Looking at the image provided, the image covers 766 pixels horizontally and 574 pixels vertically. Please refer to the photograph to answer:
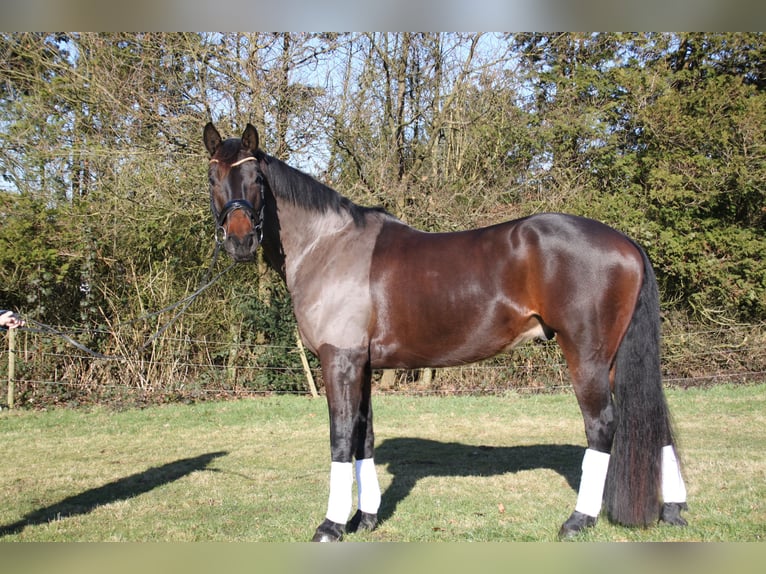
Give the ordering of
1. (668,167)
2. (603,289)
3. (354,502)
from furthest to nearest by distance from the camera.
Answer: (668,167)
(354,502)
(603,289)

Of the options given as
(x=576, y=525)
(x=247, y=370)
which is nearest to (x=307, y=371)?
(x=247, y=370)

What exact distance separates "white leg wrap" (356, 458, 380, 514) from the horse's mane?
62.0 inches

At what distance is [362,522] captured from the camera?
374 centimetres

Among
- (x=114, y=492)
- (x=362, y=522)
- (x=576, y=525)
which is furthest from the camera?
(x=114, y=492)

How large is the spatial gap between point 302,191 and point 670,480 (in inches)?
116

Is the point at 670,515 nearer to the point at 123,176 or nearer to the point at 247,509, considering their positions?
the point at 247,509

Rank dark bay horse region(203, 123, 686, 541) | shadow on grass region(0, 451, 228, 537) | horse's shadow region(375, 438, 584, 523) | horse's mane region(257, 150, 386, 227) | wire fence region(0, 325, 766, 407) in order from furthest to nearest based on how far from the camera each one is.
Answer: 1. wire fence region(0, 325, 766, 407)
2. horse's shadow region(375, 438, 584, 523)
3. shadow on grass region(0, 451, 228, 537)
4. horse's mane region(257, 150, 386, 227)
5. dark bay horse region(203, 123, 686, 541)

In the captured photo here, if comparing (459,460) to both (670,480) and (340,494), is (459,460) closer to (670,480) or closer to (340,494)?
(670,480)

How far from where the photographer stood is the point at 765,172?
10.8 metres

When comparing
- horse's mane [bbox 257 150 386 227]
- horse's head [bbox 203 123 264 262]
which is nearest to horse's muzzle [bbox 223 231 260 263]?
horse's head [bbox 203 123 264 262]

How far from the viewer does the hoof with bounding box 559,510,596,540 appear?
3.36 metres

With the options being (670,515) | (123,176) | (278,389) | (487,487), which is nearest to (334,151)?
(123,176)

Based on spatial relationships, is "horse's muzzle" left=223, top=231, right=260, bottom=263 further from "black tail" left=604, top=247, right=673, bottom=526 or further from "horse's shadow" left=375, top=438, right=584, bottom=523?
"black tail" left=604, top=247, right=673, bottom=526

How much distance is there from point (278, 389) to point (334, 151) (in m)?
4.38
